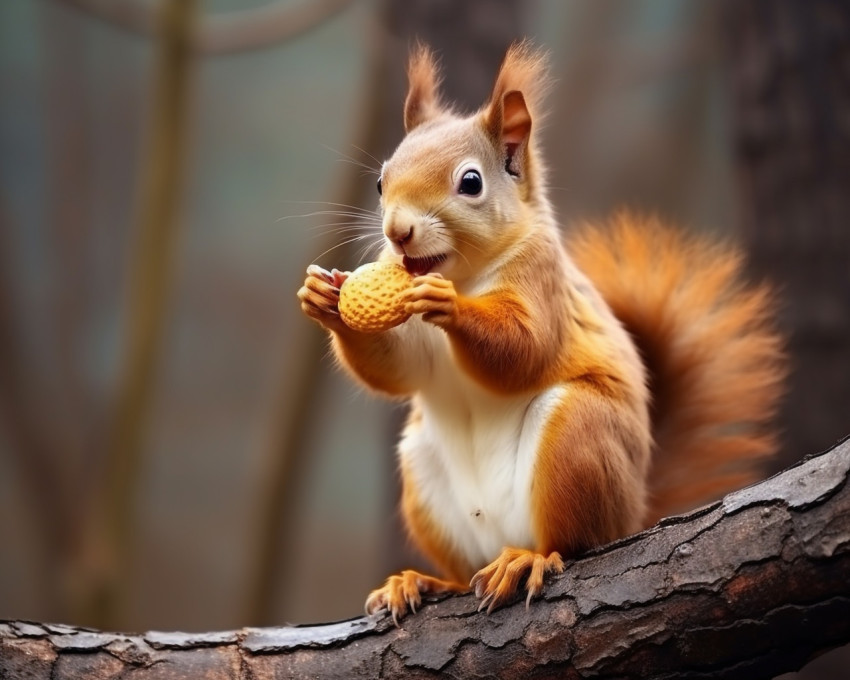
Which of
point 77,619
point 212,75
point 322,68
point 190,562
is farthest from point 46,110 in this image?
point 77,619

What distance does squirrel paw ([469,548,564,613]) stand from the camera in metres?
1.71

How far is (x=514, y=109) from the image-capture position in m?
1.98

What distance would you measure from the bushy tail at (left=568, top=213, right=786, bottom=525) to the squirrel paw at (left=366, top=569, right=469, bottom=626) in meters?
0.58

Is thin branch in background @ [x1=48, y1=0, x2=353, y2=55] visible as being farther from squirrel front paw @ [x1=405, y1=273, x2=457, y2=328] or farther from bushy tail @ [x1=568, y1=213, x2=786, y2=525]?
squirrel front paw @ [x1=405, y1=273, x2=457, y2=328]

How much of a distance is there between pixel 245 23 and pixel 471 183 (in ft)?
7.62

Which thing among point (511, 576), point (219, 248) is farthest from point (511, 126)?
point (219, 248)

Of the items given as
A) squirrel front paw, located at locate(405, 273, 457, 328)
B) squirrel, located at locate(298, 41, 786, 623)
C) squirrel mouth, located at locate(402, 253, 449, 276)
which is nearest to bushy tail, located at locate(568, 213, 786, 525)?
squirrel, located at locate(298, 41, 786, 623)

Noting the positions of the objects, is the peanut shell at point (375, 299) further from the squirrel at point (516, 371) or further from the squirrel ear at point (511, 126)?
the squirrel ear at point (511, 126)

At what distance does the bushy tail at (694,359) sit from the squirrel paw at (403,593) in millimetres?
581

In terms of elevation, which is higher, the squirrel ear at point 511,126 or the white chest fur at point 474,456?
the squirrel ear at point 511,126

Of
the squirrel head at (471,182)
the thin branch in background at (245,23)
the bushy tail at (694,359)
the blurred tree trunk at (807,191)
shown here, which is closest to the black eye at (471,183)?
the squirrel head at (471,182)

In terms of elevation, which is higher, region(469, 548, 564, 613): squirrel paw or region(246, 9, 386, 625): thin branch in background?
region(246, 9, 386, 625): thin branch in background

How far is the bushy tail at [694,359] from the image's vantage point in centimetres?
228

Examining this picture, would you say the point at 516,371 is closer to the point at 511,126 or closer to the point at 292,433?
the point at 511,126
